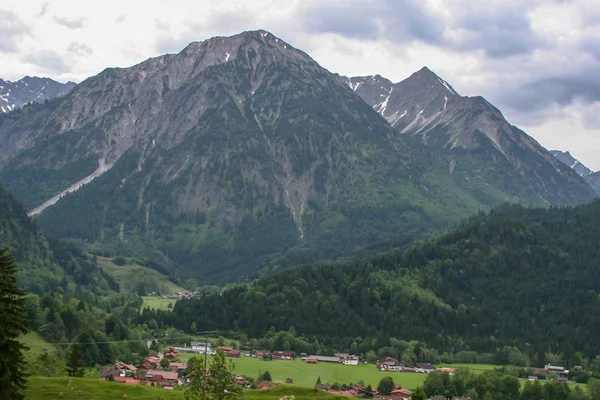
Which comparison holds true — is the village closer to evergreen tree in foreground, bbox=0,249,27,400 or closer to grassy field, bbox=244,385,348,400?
grassy field, bbox=244,385,348,400

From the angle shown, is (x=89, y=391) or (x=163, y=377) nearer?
(x=89, y=391)

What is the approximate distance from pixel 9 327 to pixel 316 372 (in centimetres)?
12384

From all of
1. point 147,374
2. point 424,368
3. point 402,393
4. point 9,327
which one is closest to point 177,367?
point 147,374

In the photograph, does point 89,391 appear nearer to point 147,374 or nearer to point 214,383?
point 214,383

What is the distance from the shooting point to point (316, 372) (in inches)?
7165

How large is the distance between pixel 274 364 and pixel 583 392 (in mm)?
69417

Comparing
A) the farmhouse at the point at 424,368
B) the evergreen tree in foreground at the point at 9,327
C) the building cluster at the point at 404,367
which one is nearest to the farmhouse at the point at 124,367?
the building cluster at the point at 404,367

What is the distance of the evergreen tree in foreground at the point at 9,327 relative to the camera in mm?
63406

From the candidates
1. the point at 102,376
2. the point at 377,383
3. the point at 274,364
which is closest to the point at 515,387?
the point at 377,383

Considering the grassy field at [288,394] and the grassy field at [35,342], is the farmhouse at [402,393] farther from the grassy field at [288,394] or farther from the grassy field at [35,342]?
the grassy field at [35,342]

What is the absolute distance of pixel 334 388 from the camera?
152625 mm

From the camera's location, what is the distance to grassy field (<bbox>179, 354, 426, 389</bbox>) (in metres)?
170

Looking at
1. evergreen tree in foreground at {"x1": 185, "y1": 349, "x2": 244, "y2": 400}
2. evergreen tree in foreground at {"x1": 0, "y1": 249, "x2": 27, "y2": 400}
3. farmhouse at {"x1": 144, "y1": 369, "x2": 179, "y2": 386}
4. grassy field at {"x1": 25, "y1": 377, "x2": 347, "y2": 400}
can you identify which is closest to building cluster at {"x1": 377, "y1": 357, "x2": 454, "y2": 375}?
farmhouse at {"x1": 144, "y1": 369, "x2": 179, "y2": 386}

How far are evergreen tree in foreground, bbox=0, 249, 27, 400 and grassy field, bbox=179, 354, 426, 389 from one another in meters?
104
